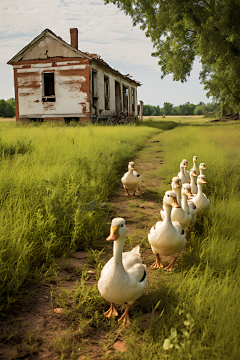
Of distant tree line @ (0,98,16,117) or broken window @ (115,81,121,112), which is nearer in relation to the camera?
broken window @ (115,81,121,112)

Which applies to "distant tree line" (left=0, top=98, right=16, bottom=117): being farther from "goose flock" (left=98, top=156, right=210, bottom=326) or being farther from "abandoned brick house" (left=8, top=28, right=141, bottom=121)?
"goose flock" (left=98, top=156, right=210, bottom=326)

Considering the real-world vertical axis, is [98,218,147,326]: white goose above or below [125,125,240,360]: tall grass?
above

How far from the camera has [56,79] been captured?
15320 mm

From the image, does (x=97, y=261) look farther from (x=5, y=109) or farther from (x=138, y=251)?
(x=5, y=109)

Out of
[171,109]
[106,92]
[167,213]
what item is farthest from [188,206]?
[171,109]

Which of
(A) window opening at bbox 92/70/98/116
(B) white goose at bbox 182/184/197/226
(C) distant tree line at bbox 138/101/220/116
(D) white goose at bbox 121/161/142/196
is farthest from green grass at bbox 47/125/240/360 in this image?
(C) distant tree line at bbox 138/101/220/116

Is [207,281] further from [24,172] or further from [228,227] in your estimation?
[24,172]

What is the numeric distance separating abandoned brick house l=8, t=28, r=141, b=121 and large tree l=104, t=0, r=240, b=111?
12.9ft

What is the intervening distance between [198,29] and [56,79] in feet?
27.5

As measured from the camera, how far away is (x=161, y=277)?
2.63 meters

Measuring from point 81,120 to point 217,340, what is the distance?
14.8m

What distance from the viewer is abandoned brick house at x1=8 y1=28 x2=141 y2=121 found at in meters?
15.0

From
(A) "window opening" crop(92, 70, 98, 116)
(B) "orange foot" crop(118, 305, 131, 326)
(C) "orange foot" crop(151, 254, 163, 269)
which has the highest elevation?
(A) "window opening" crop(92, 70, 98, 116)

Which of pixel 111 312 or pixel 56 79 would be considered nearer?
pixel 111 312
